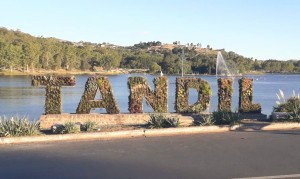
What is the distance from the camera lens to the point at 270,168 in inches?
363

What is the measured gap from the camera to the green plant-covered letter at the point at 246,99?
17359 mm

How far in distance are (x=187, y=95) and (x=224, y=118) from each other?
105 inches

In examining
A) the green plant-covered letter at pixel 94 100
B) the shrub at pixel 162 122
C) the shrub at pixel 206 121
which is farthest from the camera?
the green plant-covered letter at pixel 94 100

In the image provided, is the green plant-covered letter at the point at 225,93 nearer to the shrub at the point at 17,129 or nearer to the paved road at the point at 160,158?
the paved road at the point at 160,158

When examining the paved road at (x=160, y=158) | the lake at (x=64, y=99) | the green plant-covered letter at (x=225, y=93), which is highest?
the green plant-covered letter at (x=225, y=93)

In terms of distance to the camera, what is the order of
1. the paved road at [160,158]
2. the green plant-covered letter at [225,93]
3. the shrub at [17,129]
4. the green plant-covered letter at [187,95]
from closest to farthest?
1. the paved road at [160,158]
2. the shrub at [17,129]
3. the green plant-covered letter at [187,95]
4. the green plant-covered letter at [225,93]

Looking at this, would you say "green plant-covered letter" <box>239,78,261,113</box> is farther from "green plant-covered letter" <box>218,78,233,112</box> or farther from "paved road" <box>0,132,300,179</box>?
"paved road" <box>0,132,300,179</box>

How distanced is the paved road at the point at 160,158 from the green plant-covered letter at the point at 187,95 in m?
4.04

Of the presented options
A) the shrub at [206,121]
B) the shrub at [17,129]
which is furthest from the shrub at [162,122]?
the shrub at [17,129]

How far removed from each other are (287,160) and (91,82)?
8133 millimetres

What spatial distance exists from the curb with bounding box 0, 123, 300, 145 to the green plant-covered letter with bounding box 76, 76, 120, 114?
334cm

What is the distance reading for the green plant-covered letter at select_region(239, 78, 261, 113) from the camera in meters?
17.4

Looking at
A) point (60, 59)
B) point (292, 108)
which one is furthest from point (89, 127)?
point (60, 59)

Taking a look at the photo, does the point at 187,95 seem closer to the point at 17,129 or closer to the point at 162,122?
the point at 162,122
